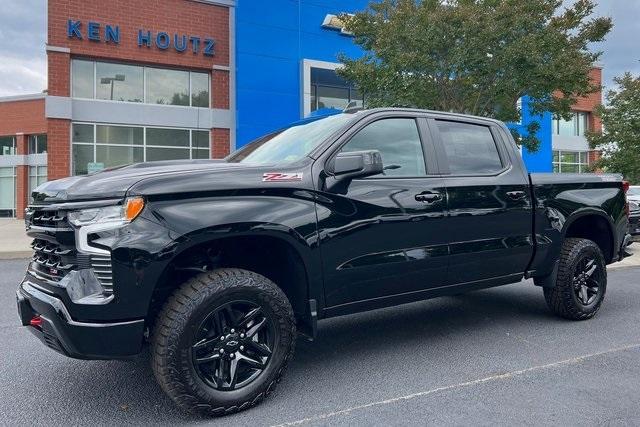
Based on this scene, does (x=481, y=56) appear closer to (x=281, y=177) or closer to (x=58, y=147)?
(x=281, y=177)

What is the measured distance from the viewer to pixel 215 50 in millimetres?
20391

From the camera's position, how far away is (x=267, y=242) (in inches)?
133

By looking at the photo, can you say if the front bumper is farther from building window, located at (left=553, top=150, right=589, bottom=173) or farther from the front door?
building window, located at (left=553, top=150, right=589, bottom=173)

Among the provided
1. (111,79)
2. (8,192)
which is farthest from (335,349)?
(8,192)

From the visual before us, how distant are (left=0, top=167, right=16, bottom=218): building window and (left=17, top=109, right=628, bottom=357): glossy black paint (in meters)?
28.8

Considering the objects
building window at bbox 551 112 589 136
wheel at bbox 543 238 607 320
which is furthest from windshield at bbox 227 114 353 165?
building window at bbox 551 112 589 136

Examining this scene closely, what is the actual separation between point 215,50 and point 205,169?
18592 mm

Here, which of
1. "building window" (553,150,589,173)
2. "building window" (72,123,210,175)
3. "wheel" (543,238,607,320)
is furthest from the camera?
"building window" (553,150,589,173)

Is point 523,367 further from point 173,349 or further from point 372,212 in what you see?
point 173,349

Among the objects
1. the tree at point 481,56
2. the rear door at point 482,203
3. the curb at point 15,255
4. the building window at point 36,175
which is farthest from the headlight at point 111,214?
the building window at point 36,175

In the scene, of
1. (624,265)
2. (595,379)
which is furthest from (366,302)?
(624,265)

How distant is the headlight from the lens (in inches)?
111

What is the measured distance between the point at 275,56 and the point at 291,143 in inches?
691

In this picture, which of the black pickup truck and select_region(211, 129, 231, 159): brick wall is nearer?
the black pickup truck
